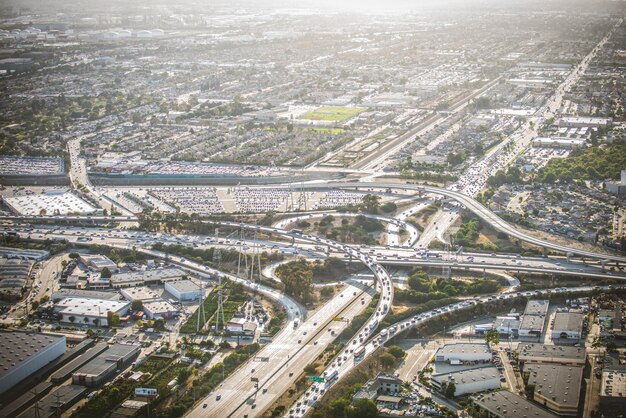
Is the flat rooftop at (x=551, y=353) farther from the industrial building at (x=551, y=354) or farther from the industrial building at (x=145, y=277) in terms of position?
the industrial building at (x=145, y=277)

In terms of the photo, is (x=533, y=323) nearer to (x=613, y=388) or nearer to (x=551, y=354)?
(x=551, y=354)

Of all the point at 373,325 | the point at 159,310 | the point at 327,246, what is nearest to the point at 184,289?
the point at 159,310

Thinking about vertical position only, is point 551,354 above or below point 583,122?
below

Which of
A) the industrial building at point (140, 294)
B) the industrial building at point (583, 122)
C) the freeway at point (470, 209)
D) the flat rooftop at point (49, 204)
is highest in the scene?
the industrial building at point (583, 122)

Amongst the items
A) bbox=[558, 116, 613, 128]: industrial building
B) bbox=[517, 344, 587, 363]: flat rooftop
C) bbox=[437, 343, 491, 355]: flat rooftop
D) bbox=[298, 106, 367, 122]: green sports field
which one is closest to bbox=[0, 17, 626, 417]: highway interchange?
bbox=[437, 343, 491, 355]: flat rooftop

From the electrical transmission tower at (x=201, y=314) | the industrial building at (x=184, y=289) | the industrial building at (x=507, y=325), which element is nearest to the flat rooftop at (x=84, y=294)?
the industrial building at (x=184, y=289)

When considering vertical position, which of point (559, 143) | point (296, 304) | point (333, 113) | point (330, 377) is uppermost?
point (333, 113)
